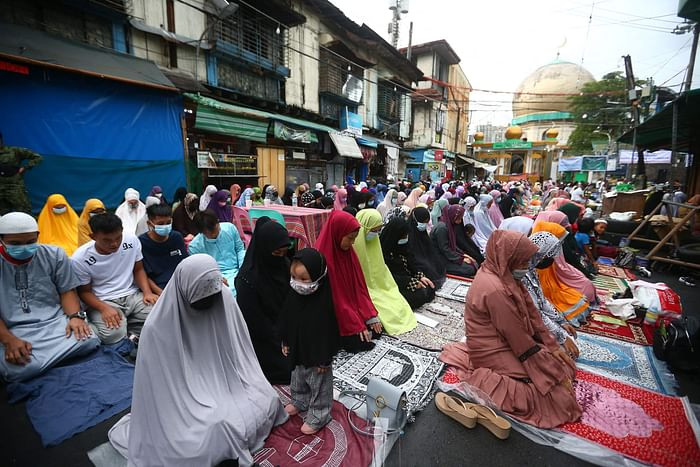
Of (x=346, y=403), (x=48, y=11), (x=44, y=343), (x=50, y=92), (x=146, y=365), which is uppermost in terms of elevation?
(x=48, y=11)

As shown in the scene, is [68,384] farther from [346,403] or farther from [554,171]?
[554,171]

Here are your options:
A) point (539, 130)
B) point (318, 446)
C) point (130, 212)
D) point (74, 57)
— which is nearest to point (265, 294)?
point (318, 446)

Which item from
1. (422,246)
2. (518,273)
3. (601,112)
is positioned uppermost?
(601,112)

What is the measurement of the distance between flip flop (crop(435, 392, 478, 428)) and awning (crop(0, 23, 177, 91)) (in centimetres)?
707

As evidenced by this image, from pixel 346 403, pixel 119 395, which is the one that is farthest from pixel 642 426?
pixel 119 395

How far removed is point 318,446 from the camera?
1998mm

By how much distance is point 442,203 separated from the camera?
659 centimetres

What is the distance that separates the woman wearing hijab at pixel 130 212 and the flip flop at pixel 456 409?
519cm

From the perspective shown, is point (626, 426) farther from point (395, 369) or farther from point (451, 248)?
point (451, 248)

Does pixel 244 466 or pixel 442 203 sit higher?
pixel 442 203

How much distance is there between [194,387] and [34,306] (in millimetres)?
1888

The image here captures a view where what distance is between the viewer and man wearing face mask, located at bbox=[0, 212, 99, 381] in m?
2.39

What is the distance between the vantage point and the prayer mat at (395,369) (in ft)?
8.34

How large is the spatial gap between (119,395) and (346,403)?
66.6 inches
